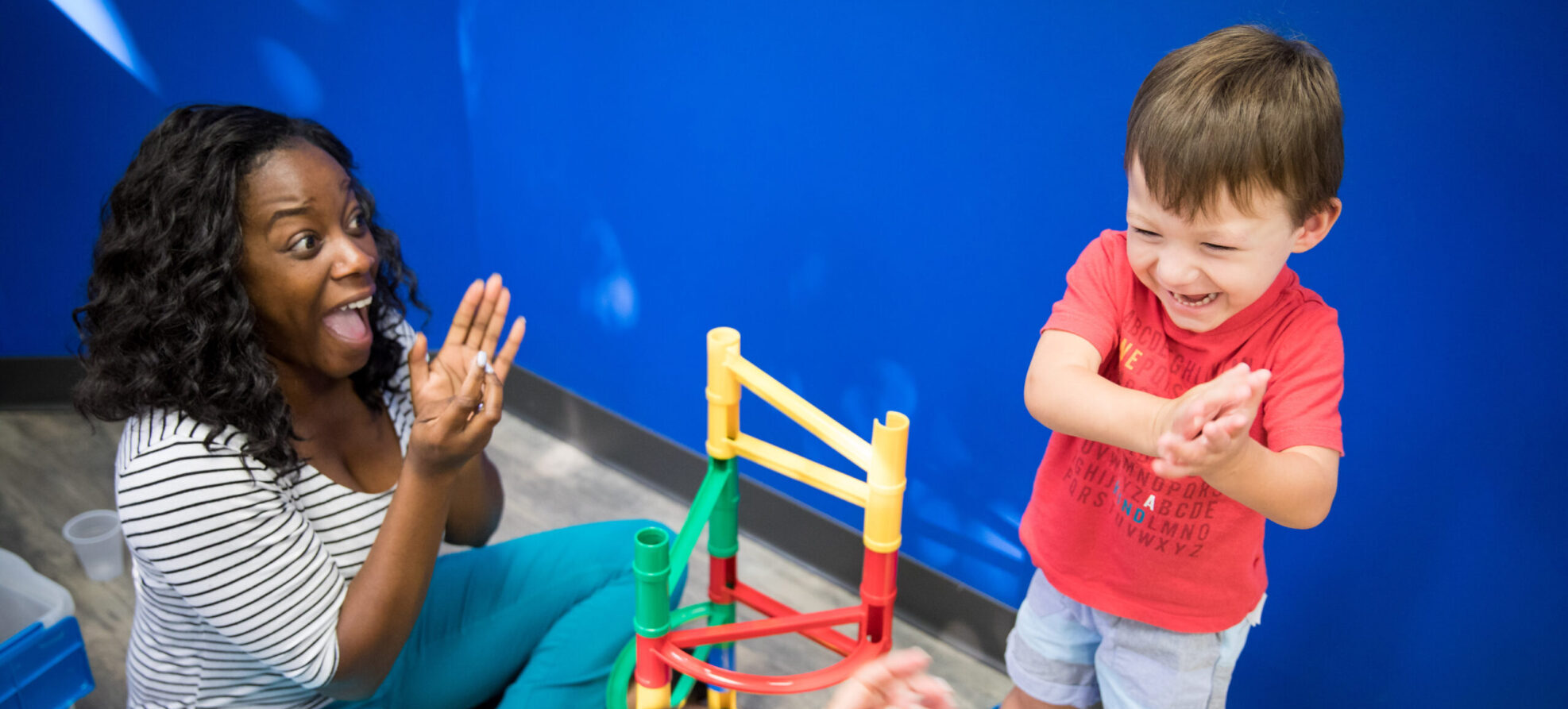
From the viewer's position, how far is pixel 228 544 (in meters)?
1.16

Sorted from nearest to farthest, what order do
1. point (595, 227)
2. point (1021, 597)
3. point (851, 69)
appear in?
1. point (851, 69)
2. point (1021, 597)
3. point (595, 227)

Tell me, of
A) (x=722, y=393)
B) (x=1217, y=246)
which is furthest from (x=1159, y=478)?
(x=722, y=393)

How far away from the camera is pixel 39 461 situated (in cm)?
236

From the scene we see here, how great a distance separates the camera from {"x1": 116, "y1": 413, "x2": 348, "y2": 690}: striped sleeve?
114 cm

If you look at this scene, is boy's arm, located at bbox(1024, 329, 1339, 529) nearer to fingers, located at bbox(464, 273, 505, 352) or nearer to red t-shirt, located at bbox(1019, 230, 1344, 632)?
red t-shirt, located at bbox(1019, 230, 1344, 632)

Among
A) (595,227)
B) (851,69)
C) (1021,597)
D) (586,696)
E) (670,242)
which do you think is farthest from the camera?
(595,227)

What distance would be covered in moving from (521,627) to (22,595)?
67 centimetres

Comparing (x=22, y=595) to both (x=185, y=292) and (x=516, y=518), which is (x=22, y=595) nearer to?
(x=185, y=292)

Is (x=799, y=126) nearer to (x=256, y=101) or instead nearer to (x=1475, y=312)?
(x=1475, y=312)

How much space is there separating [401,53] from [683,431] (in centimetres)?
104

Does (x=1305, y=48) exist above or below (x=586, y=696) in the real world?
above

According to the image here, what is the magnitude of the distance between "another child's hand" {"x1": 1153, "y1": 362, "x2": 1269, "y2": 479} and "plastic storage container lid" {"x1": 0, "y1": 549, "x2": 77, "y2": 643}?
144 centimetres

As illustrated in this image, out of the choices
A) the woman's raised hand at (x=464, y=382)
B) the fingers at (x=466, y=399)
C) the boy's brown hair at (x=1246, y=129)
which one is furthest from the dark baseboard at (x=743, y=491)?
the boy's brown hair at (x=1246, y=129)

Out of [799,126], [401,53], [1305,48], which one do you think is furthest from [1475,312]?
[401,53]
